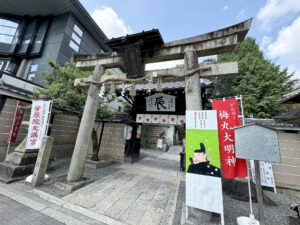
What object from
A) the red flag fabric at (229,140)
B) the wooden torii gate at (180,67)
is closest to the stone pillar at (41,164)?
the wooden torii gate at (180,67)

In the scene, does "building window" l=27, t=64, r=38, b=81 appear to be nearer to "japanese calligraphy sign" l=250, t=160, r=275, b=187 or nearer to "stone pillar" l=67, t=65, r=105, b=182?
"stone pillar" l=67, t=65, r=105, b=182

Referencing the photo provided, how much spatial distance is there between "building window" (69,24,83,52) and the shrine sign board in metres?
16.4

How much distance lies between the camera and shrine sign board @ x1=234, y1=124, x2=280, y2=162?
2.55 metres

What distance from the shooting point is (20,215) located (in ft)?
9.41

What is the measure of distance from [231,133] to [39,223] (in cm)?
527

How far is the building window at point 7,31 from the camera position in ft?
43.9

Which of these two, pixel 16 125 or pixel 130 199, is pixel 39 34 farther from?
pixel 130 199

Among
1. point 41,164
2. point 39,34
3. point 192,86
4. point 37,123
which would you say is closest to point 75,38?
point 39,34

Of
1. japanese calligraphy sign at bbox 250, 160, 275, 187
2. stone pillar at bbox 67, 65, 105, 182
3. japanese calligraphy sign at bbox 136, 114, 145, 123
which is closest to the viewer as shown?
stone pillar at bbox 67, 65, 105, 182

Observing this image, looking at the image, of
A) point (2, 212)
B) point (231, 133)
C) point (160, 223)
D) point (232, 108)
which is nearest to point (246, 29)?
point (232, 108)

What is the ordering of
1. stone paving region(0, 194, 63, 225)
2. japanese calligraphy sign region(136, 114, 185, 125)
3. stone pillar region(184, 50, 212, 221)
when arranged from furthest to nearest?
japanese calligraphy sign region(136, 114, 185, 125) < stone pillar region(184, 50, 212, 221) < stone paving region(0, 194, 63, 225)

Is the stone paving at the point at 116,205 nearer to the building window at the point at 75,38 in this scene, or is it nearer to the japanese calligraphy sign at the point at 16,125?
the japanese calligraphy sign at the point at 16,125

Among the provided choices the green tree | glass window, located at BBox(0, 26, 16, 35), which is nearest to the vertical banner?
the green tree

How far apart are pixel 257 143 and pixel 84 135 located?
558 centimetres
